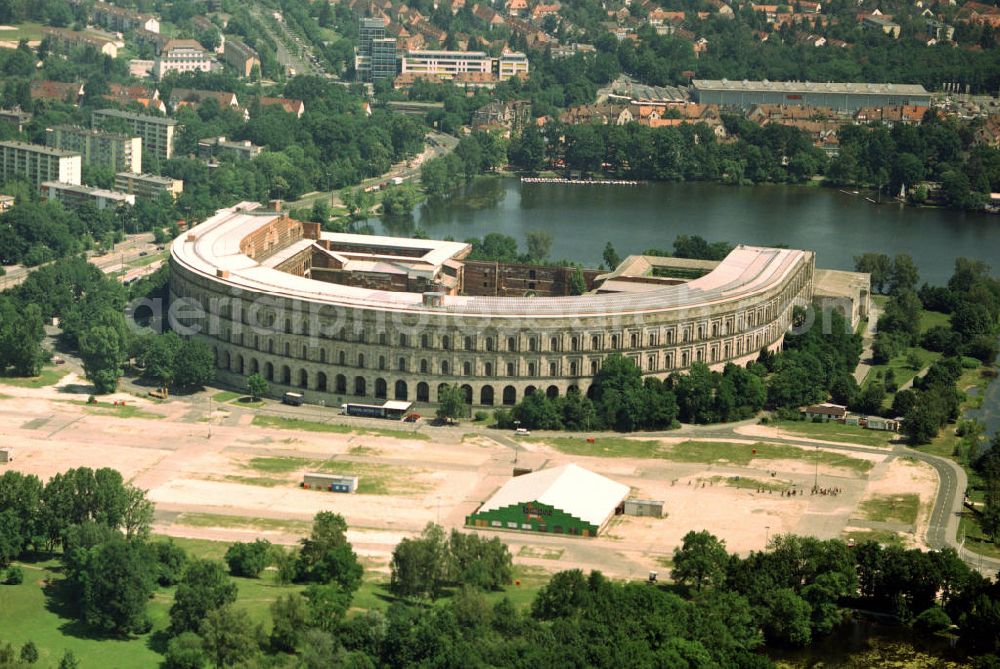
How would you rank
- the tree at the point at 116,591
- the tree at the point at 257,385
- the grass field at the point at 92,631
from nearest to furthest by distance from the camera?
the grass field at the point at 92,631
the tree at the point at 116,591
the tree at the point at 257,385

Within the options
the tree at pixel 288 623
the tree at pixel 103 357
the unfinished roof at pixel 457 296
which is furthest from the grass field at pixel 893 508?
the tree at pixel 103 357

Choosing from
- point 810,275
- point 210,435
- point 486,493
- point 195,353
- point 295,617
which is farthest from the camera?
point 810,275

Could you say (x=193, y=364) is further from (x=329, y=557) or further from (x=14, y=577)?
(x=14, y=577)

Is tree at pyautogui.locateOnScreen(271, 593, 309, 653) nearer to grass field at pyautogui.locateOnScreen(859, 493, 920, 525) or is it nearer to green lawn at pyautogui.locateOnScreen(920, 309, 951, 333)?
grass field at pyautogui.locateOnScreen(859, 493, 920, 525)

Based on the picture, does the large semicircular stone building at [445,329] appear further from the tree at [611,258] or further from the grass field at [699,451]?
the tree at [611,258]

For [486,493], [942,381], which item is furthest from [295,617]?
[942,381]

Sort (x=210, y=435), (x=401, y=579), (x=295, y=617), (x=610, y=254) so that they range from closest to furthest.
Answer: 1. (x=295, y=617)
2. (x=401, y=579)
3. (x=210, y=435)
4. (x=610, y=254)

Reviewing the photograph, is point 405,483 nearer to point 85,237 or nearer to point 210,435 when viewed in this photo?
point 210,435
